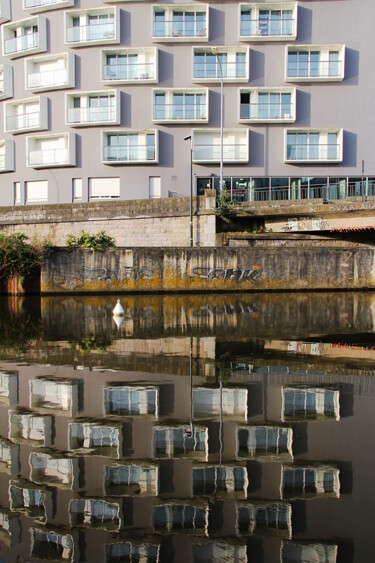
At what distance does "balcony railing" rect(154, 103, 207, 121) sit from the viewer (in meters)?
42.4

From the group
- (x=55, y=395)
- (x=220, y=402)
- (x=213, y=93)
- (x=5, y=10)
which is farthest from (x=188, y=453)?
(x=5, y=10)

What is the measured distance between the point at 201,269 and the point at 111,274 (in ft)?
16.2

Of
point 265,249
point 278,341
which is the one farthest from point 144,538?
point 265,249

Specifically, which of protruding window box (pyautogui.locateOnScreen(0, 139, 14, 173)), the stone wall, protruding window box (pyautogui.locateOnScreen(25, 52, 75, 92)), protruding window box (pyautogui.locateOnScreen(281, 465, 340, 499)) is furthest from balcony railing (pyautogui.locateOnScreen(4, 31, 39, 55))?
protruding window box (pyautogui.locateOnScreen(281, 465, 340, 499))

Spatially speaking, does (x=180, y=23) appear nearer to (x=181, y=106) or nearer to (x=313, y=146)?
(x=181, y=106)

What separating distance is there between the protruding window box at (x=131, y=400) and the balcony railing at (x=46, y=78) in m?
40.6

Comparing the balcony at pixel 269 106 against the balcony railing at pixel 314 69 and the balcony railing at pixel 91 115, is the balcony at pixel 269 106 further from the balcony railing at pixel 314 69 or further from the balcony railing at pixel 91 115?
the balcony railing at pixel 91 115

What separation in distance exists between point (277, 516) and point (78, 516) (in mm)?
1874

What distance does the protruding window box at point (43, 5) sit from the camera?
43366mm

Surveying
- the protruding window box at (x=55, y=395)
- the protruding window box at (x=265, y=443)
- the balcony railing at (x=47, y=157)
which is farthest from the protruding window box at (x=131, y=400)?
the balcony railing at (x=47, y=157)

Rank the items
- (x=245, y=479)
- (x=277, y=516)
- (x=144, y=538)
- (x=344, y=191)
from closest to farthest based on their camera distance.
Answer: (x=144, y=538)
(x=277, y=516)
(x=245, y=479)
(x=344, y=191)

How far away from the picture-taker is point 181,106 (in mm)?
42781

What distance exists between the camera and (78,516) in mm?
4996

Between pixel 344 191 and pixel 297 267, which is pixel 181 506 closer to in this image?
pixel 297 267
